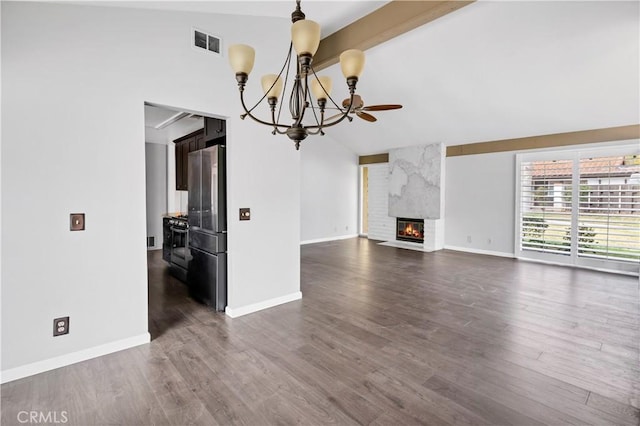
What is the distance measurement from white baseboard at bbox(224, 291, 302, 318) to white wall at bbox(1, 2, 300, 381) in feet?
2.77

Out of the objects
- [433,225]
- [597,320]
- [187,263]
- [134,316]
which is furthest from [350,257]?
[134,316]

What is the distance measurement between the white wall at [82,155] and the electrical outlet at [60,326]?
36 mm

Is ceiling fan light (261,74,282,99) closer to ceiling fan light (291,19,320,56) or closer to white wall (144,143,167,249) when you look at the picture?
ceiling fan light (291,19,320,56)

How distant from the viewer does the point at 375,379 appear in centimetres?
223

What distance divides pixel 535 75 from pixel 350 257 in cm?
433

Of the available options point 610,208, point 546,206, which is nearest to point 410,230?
point 546,206

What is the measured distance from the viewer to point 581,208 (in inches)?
217

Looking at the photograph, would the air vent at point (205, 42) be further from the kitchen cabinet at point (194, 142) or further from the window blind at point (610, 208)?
the window blind at point (610, 208)

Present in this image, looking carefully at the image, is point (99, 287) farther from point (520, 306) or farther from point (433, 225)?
point (433, 225)

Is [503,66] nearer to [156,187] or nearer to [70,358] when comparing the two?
[70,358]

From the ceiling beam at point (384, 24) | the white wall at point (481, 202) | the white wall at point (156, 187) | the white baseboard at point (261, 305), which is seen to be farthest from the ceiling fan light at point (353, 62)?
the white wall at point (156, 187)

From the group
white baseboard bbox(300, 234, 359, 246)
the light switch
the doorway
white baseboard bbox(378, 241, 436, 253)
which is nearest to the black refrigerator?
the light switch

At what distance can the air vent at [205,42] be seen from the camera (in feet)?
9.79

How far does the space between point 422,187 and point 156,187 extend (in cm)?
622
